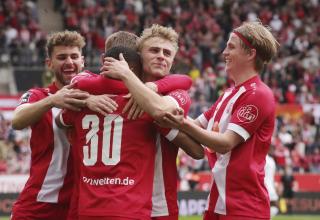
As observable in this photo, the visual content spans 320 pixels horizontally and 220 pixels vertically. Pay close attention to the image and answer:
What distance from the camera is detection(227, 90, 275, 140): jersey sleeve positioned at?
6.32m

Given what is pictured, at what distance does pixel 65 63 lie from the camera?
289 inches

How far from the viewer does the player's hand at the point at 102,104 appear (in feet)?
19.8

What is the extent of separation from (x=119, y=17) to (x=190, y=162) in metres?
10.8

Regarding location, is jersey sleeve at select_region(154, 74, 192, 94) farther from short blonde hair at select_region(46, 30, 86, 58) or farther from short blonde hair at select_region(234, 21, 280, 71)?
short blonde hair at select_region(46, 30, 86, 58)

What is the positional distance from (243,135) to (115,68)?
1.02 metres

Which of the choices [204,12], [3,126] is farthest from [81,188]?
[204,12]

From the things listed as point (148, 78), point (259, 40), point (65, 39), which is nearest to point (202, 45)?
point (65, 39)

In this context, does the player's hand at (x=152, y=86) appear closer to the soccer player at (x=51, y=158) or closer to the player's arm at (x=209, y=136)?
the player's arm at (x=209, y=136)

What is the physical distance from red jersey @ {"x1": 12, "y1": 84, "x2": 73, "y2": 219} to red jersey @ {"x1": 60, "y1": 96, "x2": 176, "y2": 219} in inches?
43.3

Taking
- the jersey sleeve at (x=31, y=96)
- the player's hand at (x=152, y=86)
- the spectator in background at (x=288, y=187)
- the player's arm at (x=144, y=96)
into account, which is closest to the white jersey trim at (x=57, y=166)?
the jersey sleeve at (x=31, y=96)

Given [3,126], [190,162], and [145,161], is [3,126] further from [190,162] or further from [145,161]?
[145,161]

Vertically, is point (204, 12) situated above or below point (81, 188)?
above

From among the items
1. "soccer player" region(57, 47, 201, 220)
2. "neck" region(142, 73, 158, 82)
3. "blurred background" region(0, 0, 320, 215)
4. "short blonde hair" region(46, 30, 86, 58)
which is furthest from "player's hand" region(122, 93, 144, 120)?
"blurred background" region(0, 0, 320, 215)

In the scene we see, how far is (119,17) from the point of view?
32719 mm
